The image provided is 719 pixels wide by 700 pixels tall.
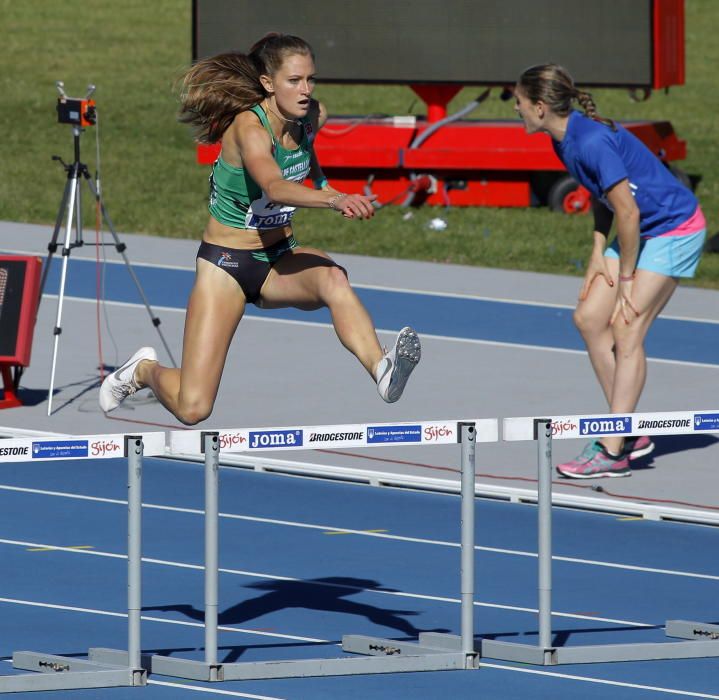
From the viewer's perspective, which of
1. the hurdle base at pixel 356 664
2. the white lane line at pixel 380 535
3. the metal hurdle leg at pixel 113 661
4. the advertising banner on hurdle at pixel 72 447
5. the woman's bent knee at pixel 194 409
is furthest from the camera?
the white lane line at pixel 380 535

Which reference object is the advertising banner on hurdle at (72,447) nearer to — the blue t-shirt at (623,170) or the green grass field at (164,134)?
the blue t-shirt at (623,170)

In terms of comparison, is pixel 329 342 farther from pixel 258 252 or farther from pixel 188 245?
pixel 258 252

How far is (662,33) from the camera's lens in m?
21.8

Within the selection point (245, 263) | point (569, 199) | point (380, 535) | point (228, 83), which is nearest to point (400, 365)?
point (245, 263)

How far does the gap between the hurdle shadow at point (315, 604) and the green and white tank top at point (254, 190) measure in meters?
1.71

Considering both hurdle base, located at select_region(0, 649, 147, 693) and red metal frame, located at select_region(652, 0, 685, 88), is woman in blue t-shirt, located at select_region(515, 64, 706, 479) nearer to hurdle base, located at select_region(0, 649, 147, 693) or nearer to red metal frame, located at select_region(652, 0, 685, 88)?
hurdle base, located at select_region(0, 649, 147, 693)

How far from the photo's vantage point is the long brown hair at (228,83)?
27.0ft

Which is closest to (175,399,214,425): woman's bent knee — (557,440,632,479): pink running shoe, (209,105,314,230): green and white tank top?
(209,105,314,230): green and white tank top

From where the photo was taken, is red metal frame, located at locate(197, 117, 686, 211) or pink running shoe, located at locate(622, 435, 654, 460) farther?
red metal frame, located at locate(197, 117, 686, 211)

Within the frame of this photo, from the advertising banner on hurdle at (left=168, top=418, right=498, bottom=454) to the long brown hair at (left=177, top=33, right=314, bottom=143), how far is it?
1446mm

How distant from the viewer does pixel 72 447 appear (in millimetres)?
7375

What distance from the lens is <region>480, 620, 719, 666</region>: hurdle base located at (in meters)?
7.90

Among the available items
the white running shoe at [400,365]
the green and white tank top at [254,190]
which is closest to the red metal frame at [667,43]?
the green and white tank top at [254,190]

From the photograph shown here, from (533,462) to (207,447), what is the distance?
480 centimetres
